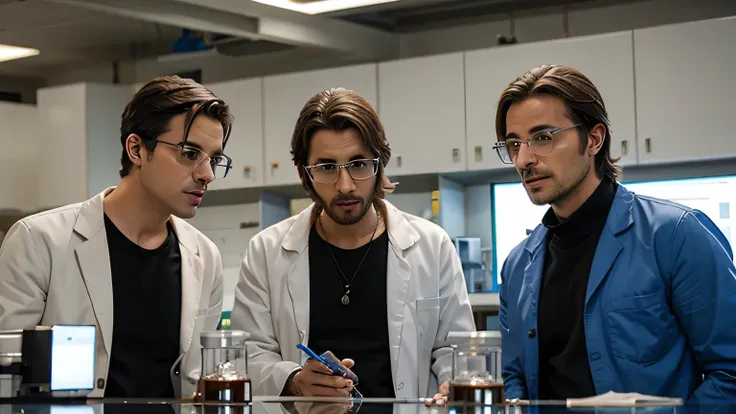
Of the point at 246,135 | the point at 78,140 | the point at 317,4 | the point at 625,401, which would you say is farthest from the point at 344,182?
the point at 78,140

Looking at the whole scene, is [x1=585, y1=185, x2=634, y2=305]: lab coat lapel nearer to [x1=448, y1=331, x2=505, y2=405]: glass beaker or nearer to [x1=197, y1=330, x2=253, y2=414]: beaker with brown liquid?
[x1=448, y1=331, x2=505, y2=405]: glass beaker

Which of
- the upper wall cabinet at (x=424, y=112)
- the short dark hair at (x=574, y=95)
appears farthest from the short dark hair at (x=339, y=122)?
the upper wall cabinet at (x=424, y=112)

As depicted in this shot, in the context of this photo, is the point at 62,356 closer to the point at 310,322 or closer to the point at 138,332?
the point at 138,332

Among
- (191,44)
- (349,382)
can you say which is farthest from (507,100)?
(191,44)

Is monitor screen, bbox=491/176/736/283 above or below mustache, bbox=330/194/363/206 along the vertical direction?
above

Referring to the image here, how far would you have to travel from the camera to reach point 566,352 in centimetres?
247

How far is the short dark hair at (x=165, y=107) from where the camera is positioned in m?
2.86

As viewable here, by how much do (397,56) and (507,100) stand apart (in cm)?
448

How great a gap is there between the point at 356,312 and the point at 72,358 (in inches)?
31.1

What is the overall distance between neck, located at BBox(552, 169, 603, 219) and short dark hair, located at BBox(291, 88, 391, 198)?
0.51m

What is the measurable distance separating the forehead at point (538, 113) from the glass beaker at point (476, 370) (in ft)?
2.62

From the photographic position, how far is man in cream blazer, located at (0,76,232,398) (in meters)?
2.72

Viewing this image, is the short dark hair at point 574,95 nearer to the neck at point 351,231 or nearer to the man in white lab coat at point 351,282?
the man in white lab coat at point 351,282

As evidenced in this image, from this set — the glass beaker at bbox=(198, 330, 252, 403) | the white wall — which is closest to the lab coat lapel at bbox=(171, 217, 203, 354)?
the glass beaker at bbox=(198, 330, 252, 403)
